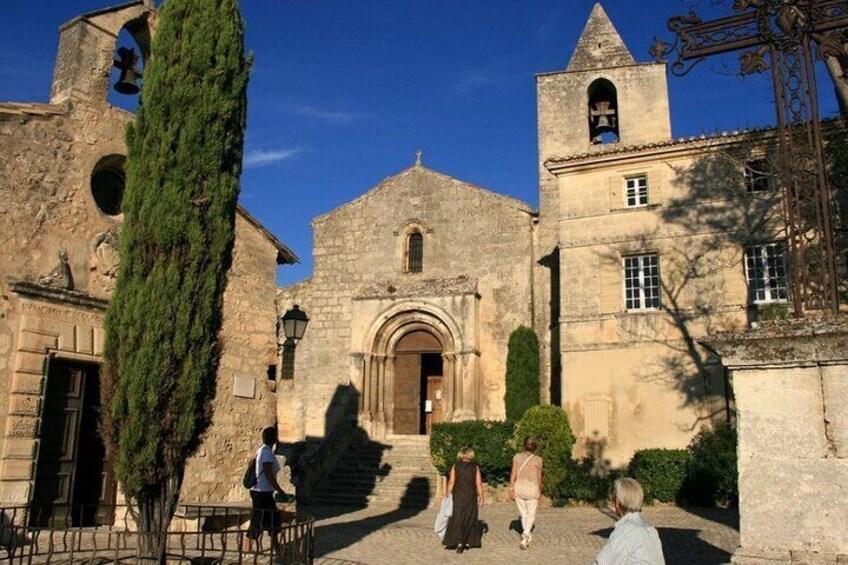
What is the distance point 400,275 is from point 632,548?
1991 centimetres

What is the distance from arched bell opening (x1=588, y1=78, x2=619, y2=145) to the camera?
23938 mm

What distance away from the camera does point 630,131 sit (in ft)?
76.2

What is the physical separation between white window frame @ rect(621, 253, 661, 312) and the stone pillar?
14.7 metres

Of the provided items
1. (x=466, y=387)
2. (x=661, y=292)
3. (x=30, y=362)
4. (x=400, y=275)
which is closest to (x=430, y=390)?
(x=466, y=387)

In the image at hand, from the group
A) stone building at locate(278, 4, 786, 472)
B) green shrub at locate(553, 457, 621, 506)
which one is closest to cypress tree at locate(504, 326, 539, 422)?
stone building at locate(278, 4, 786, 472)

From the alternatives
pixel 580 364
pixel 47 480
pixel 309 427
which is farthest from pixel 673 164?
pixel 47 480

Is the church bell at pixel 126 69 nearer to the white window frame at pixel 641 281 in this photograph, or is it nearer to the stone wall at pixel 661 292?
the stone wall at pixel 661 292

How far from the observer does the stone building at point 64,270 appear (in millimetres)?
9539

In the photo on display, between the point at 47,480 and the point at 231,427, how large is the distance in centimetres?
322

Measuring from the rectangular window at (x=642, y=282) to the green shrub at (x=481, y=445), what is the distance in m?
4.61

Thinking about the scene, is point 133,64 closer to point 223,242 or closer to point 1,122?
point 1,122

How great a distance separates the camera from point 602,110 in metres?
24.0

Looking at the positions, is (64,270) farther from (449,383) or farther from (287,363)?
(287,363)

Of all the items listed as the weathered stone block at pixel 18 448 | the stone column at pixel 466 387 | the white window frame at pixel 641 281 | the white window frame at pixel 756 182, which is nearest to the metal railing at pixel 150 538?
the weathered stone block at pixel 18 448
